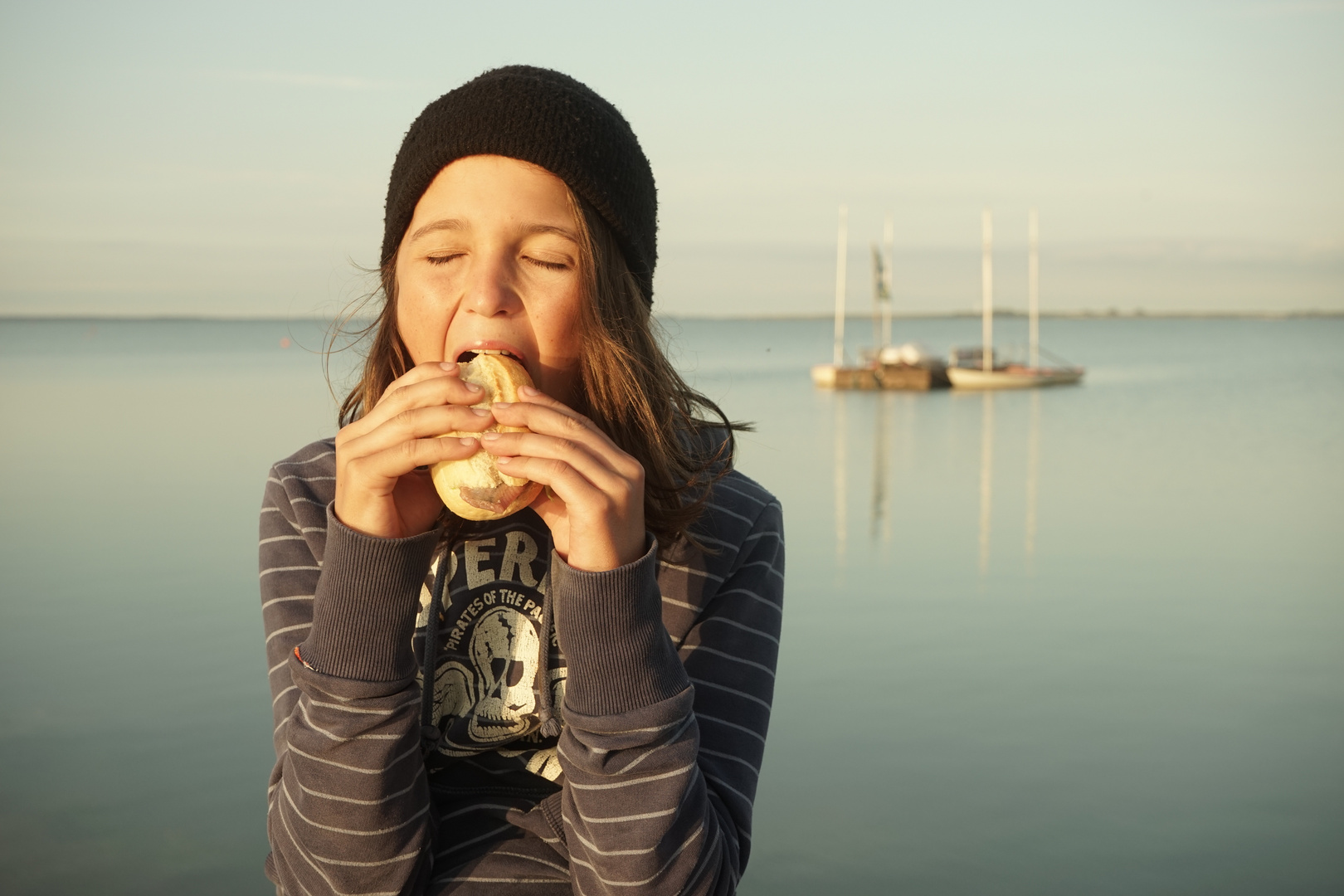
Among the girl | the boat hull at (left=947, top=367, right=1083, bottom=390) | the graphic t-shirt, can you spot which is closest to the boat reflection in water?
the boat hull at (left=947, top=367, right=1083, bottom=390)

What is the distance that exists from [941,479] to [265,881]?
13914 millimetres

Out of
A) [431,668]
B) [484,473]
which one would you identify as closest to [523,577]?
[431,668]

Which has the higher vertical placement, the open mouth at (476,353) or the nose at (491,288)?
the nose at (491,288)

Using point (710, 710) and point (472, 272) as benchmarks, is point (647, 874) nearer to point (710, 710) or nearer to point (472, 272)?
point (710, 710)

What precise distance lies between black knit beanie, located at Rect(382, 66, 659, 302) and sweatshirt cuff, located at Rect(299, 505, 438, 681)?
80cm

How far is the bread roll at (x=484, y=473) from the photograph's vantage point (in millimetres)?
1962

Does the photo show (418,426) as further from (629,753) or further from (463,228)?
(629,753)

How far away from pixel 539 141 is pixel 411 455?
734 mm

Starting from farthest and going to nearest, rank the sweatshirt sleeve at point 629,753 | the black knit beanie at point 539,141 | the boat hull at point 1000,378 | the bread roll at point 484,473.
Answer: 1. the boat hull at point 1000,378
2. the black knit beanie at point 539,141
3. the bread roll at point 484,473
4. the sweatshirt sleeve at point 629,753

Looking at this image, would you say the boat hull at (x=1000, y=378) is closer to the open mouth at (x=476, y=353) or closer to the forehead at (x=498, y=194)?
the forehead at (x=498, y=194)

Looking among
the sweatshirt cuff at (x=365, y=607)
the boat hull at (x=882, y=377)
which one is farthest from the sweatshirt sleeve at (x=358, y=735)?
the boat hull at (x=882, y=377)

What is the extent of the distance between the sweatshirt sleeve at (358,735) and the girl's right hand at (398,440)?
51 mm

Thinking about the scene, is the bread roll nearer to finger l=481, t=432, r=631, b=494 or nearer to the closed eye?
finger l=481, t=432, r=631, b=494

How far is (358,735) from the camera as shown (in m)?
1.88
